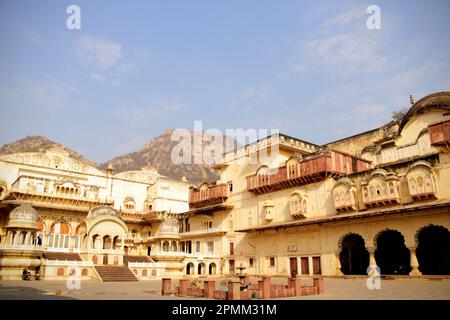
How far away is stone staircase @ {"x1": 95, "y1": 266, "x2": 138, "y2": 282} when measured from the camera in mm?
29350

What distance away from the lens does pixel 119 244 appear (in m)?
35.5

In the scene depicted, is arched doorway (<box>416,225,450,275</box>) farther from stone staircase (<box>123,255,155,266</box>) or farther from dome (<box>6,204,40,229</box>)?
dome (<box>6,204,40,229</box>)

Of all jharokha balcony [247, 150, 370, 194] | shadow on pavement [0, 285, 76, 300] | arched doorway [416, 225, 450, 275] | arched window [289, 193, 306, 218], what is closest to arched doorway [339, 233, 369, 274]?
arched window [289, 193, 306, 218]

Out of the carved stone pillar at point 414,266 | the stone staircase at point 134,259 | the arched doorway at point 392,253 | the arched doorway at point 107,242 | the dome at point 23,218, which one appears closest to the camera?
the carved stone pillar at point 414,266

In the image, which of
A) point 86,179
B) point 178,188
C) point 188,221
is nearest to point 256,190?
point 188,221

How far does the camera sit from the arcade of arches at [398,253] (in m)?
27.3

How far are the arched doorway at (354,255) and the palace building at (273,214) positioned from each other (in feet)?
0.28

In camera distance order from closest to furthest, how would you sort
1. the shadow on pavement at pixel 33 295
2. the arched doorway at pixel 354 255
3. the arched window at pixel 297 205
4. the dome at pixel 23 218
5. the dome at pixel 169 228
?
the shadow on pavement at pixel 33 295, the dome at pixel 23 218, the arched doorway at pixel 354 255, the arched window at pixel 297 205, the dome at pixel 169 228

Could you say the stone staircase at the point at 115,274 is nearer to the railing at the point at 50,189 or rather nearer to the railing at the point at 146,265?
the railing at the point at 146,265

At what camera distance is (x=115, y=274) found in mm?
30344

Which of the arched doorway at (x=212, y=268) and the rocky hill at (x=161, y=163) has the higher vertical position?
the rocky hill at (x=161, y=163)

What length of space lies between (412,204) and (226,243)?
70.3 ft

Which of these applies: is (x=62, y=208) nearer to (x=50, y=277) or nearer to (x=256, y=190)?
(x=50, y=277)

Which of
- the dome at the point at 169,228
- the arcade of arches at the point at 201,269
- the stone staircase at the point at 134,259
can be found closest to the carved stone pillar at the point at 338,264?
the arcade of arches at the point at 201,269
